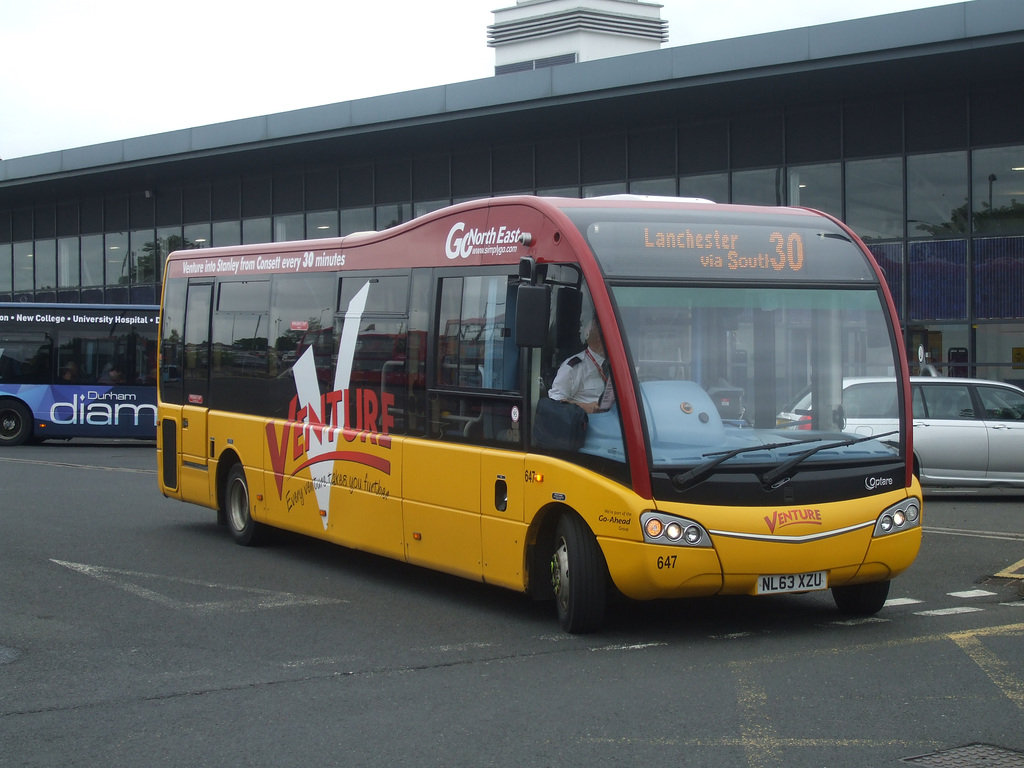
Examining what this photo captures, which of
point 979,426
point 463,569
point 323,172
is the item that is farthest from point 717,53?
point 463,569

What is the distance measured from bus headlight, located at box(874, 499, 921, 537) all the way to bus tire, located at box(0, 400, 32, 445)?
77.0 ft

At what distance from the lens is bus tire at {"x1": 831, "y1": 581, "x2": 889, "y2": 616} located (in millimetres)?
8305

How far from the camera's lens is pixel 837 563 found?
24.8 ft

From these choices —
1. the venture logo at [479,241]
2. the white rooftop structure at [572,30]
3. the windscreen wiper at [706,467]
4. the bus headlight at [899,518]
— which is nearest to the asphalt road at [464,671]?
the bus headlight at [899,518]

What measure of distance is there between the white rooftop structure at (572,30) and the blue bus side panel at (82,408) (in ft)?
309

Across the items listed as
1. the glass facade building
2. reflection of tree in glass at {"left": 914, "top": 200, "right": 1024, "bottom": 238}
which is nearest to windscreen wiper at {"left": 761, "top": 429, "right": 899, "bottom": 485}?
the glass facade building

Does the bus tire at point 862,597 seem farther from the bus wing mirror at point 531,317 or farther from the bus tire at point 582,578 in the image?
the bus wing mirror at point 531,317

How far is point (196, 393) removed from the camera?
13.1m

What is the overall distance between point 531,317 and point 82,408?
865 inches

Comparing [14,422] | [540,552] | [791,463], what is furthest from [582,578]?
[14,422]

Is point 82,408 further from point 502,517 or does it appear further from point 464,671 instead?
point 464,671

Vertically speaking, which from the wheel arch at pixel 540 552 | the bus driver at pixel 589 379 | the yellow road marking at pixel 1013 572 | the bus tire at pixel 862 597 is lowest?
the yellow road marking at pixel 1013 572

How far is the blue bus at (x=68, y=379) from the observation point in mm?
27297

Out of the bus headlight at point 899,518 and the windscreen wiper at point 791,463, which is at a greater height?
the windscreen wiper at point 791,463
